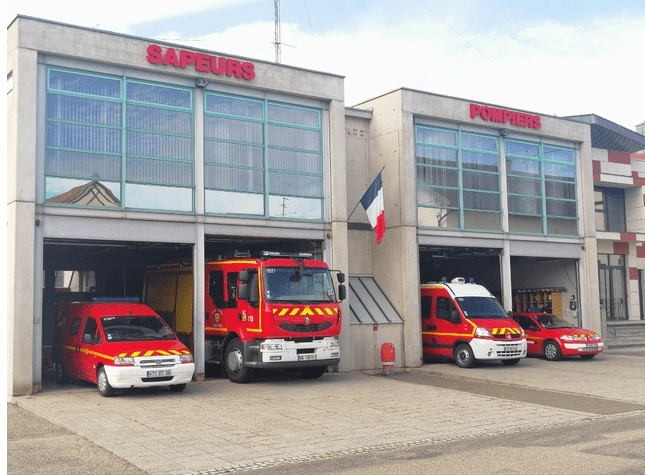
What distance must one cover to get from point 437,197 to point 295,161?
5349 millimetres

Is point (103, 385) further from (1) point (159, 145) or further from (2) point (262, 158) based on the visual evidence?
(2) point (262, 158)

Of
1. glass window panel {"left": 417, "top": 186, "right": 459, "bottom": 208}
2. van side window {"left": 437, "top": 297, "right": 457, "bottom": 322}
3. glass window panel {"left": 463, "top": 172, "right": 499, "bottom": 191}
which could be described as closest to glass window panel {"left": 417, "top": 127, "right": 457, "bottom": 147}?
glass window panel {"left": 463, "top": 172, "right": 499, "bottom": 191}

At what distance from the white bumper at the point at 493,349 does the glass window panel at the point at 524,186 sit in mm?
6536

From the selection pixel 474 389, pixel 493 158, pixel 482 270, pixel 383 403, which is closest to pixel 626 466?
pixel 383 403

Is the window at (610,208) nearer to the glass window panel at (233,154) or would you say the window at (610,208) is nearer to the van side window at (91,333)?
the glass window panel at (233,154)

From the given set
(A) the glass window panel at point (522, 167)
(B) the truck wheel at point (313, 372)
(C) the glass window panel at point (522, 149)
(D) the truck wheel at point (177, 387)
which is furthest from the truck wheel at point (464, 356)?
(D) the truck wheel at point (177, 387)

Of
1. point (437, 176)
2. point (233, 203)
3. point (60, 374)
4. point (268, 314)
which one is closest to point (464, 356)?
point (437, 176)

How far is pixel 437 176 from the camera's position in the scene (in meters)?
23.7

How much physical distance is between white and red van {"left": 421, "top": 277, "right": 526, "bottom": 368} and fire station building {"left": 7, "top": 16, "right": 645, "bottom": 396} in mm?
903

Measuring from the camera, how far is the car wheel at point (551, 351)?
23406 mm

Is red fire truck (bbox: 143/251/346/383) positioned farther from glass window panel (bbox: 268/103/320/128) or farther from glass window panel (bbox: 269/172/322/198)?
glass window panel (bbox: 268/103/320/128)

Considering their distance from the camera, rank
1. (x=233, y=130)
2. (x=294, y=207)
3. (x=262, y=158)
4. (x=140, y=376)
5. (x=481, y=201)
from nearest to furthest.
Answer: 1. (x=140, y=376)
2. (x=233, y=130)
3. (x=262, y=158)
4. (x=294, y=207)
5. (x=481, y=201)

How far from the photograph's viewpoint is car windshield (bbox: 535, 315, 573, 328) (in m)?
24.1

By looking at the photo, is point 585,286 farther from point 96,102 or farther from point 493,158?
point 96,102
